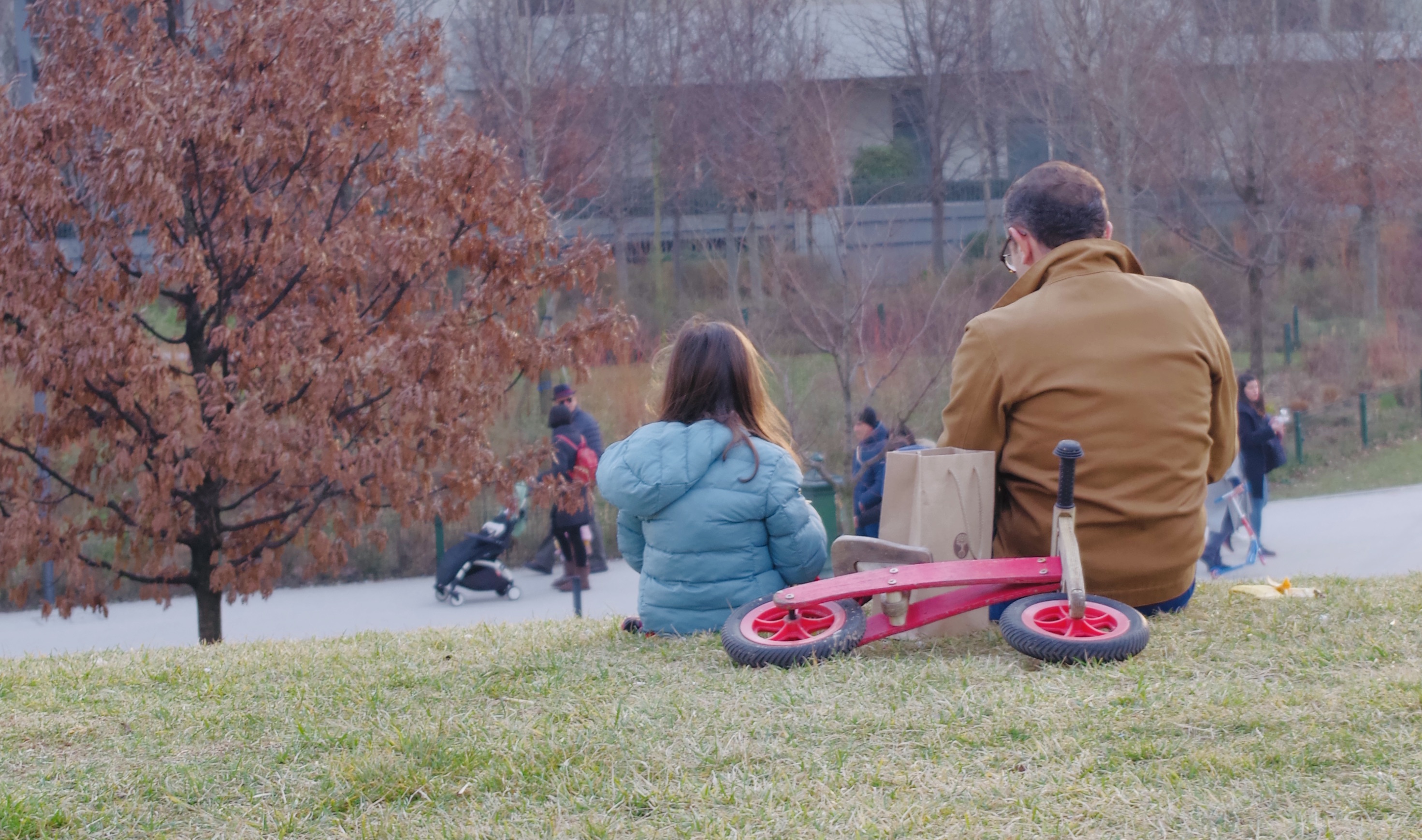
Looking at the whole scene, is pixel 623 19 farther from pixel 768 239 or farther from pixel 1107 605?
pixel 1107 605

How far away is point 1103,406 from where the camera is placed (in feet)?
12.6

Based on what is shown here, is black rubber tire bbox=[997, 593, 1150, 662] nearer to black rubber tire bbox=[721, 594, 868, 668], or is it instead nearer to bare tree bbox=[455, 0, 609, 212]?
black rubber tire bbox=[721, 594, 868, 668]

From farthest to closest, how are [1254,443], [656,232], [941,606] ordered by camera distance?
[656,232] → [1254,443] → [941,606]

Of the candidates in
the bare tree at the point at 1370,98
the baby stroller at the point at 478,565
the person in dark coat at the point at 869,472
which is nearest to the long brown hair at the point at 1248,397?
the person in dark coat at the point at 869,472

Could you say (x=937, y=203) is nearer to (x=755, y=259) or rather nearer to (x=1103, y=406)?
(x=755, y=259)

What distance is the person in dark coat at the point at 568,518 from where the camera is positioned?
40.3 ft

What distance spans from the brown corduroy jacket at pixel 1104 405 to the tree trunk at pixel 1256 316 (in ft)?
58.7

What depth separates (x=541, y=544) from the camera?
564 inches

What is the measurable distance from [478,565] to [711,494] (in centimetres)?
838

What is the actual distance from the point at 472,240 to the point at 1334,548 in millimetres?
9420

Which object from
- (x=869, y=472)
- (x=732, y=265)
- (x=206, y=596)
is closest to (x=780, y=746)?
(x=206, y=596)

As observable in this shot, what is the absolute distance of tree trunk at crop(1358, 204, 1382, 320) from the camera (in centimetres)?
2522

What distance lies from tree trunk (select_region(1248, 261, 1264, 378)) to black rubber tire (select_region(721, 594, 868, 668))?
18.4 meters

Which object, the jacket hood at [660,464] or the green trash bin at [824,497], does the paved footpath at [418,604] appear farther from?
the jacket hood at [660,464]
